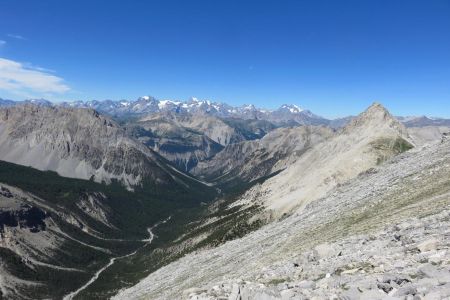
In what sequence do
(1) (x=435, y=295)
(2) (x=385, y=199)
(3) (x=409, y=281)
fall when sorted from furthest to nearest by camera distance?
(2) (x=385, y=199), (3) (x=409, y=281), (1) (x=435, y=295)

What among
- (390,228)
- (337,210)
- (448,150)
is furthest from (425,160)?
(390,228)

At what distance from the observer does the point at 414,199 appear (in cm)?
8125

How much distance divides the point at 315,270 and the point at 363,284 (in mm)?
13516

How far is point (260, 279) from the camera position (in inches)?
2133

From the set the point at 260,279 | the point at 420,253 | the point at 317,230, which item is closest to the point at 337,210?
the point at 317,230

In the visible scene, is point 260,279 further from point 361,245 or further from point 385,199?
point 385,199

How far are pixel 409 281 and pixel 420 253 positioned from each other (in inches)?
314

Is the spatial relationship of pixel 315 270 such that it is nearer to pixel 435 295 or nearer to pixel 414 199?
pixel 435 295

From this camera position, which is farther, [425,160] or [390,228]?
[425,160]

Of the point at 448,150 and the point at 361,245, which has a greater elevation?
the point at 448,150

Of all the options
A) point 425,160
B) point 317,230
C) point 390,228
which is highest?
point 425,160

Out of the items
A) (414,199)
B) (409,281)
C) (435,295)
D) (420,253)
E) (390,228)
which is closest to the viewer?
(435,295)

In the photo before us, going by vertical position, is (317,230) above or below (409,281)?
below

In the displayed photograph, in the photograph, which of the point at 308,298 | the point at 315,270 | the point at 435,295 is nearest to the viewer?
the point at 435,295
